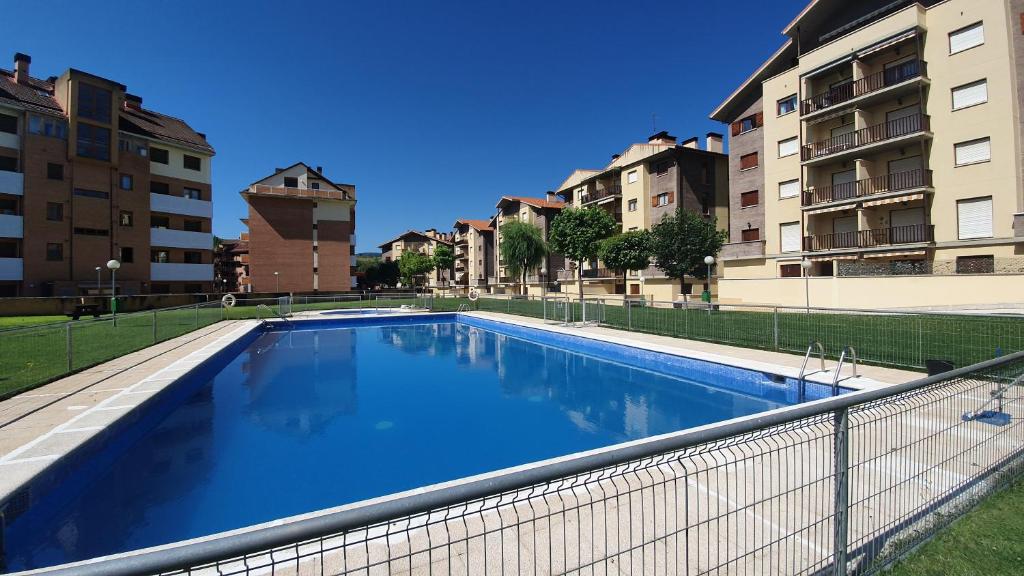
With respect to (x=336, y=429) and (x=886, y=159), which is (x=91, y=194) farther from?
(x=886, y=159)

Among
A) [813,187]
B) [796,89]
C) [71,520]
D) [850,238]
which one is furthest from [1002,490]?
[796,89]

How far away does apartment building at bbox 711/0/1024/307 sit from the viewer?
55.2 ft

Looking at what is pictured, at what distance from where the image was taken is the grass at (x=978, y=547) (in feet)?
7.84

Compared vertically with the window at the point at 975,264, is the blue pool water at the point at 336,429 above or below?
below

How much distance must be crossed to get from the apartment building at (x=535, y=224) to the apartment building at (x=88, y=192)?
26717mm

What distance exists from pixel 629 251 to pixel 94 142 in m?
35.0

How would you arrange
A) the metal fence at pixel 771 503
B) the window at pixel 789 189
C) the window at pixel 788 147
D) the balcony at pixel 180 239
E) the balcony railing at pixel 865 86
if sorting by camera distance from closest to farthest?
the metal fence at pixel 771 503, the balcony railing at pixel 865 86, the window at pixel 789 189, the window at pixel 788 147, the balcony at pixel 180 239

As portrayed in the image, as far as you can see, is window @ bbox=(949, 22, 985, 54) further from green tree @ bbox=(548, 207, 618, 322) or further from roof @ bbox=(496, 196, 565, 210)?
roof @ bbox=(496, 196, 565, 210)

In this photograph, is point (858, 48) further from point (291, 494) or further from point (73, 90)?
point (73, 90)

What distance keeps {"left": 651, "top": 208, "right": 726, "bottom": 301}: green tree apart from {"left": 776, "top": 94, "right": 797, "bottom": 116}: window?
725cm

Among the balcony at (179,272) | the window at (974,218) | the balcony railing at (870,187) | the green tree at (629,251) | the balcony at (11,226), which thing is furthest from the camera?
the balcony at (179,272)

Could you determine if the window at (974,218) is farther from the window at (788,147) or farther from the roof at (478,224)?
the roof at (478,224)

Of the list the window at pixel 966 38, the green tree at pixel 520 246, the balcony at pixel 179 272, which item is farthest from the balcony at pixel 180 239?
the window at pixel 966 38

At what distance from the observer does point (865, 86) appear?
21.0 metres
